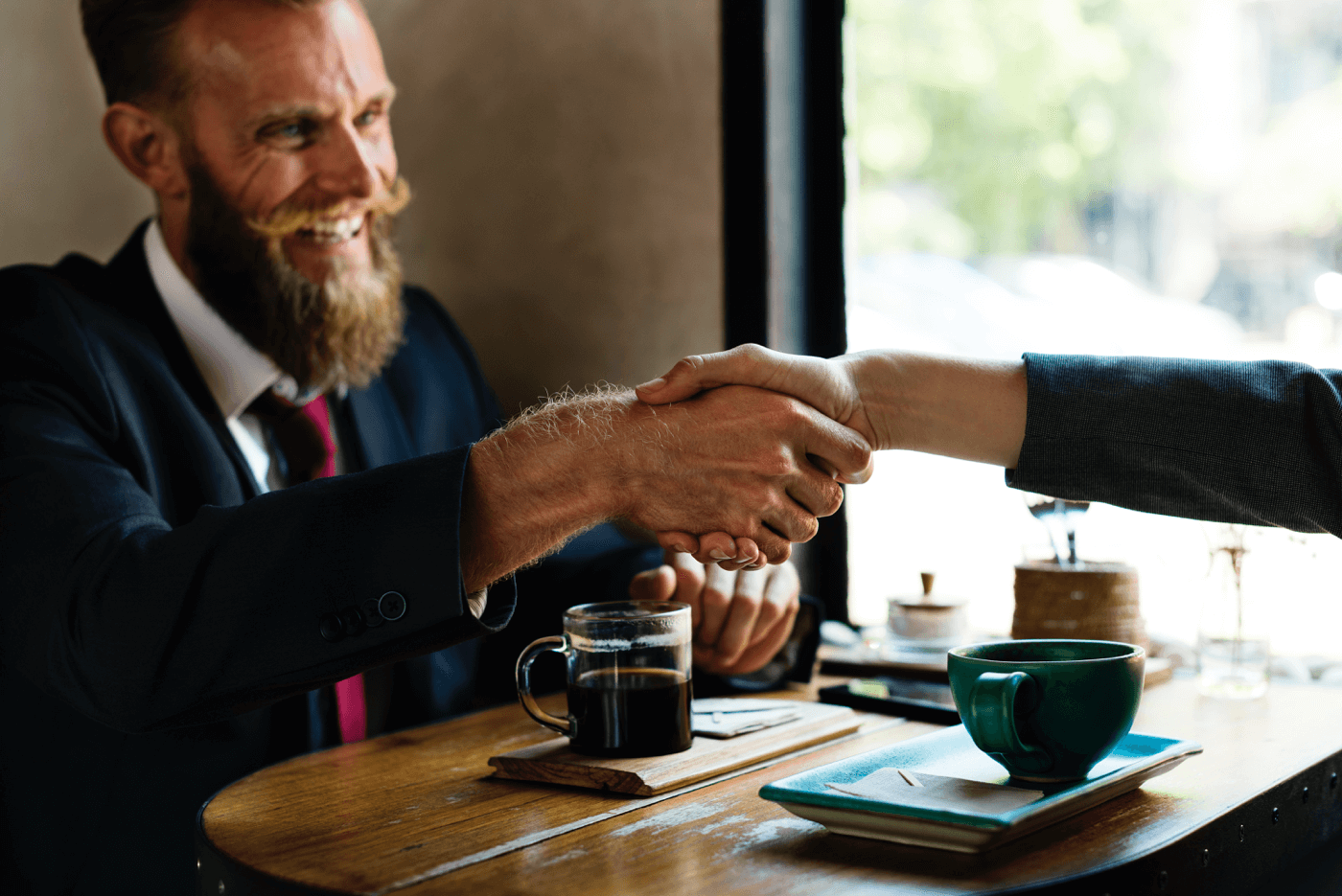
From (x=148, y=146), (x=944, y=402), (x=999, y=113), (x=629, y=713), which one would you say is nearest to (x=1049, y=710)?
(x=629, y=713)

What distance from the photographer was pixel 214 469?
1438mm

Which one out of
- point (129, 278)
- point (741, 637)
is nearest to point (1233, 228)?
point (741, 637)

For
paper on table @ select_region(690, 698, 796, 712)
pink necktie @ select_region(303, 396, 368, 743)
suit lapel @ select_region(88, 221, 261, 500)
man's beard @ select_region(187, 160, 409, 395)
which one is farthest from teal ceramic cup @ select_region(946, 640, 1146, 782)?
man's beard @ select_region(187, 160, 409, 395)

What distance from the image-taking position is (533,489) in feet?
3.46

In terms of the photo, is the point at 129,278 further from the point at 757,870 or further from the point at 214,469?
the point at 757,870

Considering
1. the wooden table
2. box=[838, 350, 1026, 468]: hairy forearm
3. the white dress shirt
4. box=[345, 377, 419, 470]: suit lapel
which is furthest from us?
box=[345, 377, 419, 470]: suit lapel

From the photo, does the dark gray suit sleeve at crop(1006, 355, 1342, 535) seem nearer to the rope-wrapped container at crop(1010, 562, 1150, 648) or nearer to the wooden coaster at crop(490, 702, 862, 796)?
the rope-wrapped container at crop(1010, 562, 1150, 648)

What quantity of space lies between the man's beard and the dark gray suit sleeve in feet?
3.24

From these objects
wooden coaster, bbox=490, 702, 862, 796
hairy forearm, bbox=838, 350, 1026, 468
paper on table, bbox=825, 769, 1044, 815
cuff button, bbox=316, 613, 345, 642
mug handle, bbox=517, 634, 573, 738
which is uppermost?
hairy forearm, bbox=838, 350, 1026, 468

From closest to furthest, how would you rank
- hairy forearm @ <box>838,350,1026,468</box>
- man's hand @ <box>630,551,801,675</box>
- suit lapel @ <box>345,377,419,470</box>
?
hairy forearm @ <box>838,350,1026,468</box> → man's hand @ <box>630,551,801,675</box> → suit lapel @ <box>345,377,419,470</box>

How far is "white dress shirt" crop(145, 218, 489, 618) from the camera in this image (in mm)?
1612

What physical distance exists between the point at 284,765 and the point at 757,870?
543 millimetres

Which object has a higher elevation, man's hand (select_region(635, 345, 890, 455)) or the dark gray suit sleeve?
man's hand (select_region(635, 345, 890, 455))

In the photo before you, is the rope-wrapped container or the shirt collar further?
the shirt collar
